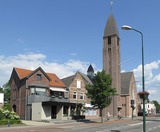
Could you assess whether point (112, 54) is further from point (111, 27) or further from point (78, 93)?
point (78, 93)

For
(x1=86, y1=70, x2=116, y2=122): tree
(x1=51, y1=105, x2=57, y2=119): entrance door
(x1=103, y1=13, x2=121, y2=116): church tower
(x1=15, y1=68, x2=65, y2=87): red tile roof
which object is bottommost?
(x1=51, y1=105, x2=57, y2=119): entrance door

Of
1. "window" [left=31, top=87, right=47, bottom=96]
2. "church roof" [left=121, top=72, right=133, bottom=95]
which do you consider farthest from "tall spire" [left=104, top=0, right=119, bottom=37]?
"window" [left=31, top=87, right=47, bottom=96]

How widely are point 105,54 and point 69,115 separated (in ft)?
94.0

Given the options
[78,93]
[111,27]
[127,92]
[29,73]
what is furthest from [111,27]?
[29,73]

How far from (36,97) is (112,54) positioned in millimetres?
30423

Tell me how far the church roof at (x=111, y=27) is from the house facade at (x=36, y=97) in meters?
25.9

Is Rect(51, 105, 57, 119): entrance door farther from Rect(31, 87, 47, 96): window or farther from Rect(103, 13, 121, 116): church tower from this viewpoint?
Rect(103, 13, 121, 116): church tower

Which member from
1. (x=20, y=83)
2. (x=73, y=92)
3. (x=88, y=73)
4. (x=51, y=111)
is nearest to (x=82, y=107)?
(x=73, y=92)

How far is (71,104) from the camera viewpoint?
Answer: 5353cm

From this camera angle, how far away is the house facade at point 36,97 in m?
49.7

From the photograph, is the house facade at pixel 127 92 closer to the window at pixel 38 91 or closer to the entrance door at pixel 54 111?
the window at pixel 38 91

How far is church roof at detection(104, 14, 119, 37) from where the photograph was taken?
77000 mm

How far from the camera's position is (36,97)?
5197 cm

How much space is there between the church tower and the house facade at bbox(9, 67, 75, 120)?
21.4m
